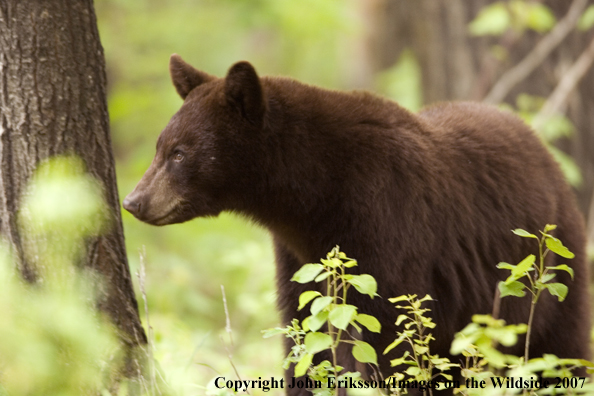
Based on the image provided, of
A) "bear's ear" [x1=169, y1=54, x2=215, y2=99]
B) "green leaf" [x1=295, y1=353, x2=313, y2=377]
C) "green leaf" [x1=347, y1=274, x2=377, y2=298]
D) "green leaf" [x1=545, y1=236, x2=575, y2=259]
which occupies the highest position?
"bear's ear" [x1=169, y1=54, x2=215, y2=99]

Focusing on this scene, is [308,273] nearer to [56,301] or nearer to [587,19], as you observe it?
[56,301]

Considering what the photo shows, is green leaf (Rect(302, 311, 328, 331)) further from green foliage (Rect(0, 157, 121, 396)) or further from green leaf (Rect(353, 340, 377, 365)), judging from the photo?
green foliage (Rect(0, 157, 121, 396))

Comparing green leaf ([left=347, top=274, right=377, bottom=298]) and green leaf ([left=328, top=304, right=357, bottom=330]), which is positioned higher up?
green leaf ([left=347, top=274, right=377, bottom=298])

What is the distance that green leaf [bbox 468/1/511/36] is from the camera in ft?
17.2

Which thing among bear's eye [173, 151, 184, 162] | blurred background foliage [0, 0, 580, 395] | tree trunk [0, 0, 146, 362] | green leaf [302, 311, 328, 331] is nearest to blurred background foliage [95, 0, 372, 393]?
blurred background foliage [0, 0, 580, 395]

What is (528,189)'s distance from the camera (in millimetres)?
3357

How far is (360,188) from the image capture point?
2875 millimetres

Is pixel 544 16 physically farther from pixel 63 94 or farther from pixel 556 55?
pixel 63 94

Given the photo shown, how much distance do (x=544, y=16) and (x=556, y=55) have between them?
1.79 ft

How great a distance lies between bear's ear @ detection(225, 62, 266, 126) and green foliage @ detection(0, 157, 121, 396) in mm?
743

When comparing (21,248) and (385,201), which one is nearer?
(21,248)

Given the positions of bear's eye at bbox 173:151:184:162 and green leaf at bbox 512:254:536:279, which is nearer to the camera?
green leaf at bbox 512:254:536:279

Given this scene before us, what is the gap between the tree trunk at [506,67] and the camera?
18.7ft

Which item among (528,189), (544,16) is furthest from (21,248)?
(544,16)
